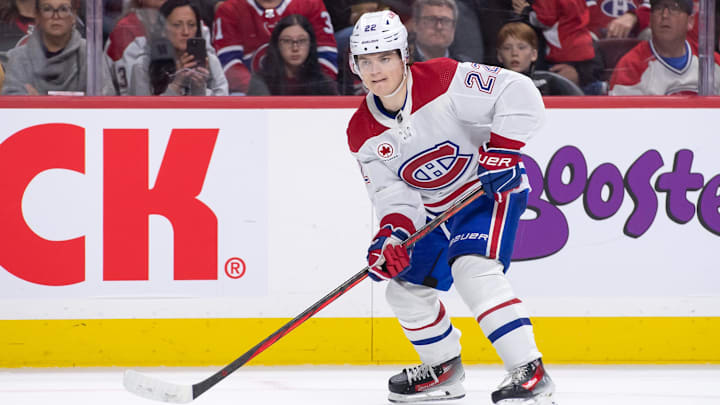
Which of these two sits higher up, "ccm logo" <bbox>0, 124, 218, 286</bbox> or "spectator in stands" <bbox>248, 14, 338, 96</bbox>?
"spectator in stands" <bbox>248, 14, 338, 96</bbox>

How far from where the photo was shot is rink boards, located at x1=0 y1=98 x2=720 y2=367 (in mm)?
3266

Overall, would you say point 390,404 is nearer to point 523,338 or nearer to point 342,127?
point 523,338

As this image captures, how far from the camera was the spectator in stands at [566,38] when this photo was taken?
345cm

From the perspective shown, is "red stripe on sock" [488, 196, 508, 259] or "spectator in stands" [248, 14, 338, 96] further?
"spectator in stands" [248, 14, 338, 96]

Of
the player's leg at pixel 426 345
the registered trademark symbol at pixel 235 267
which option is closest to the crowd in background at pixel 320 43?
the registered trademark symbol at pixel 235 267

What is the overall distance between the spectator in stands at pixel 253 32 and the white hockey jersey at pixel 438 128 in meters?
0.80

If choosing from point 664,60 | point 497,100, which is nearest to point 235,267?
point 497,100

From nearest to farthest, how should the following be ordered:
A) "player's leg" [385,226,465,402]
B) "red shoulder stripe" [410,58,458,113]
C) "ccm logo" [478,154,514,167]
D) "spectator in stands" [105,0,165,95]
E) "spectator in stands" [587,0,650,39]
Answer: "ccm logo" [478,154,514,167], "red shoulder stripe" [410,58,458,113], "player's leg" [385,226,465,402], "spectator in stands" [105,0,165,95], "spectator in stands" [587,0,650,39]

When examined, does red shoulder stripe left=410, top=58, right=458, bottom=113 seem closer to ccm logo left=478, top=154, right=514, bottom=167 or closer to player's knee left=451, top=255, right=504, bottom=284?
ccm logo left=478, top=154, right=514, bottom=167

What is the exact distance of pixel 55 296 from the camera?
128 inches

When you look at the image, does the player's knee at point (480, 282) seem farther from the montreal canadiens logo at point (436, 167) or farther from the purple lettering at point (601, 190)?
the purple lettering at point (601, 190)

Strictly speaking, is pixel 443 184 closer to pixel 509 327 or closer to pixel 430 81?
pixel 430 81

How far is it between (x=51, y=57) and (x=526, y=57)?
1.66 meters

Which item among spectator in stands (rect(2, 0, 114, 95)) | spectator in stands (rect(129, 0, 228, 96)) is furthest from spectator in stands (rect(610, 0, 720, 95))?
spectator in stands (rect(2, 0, 114, 95))
